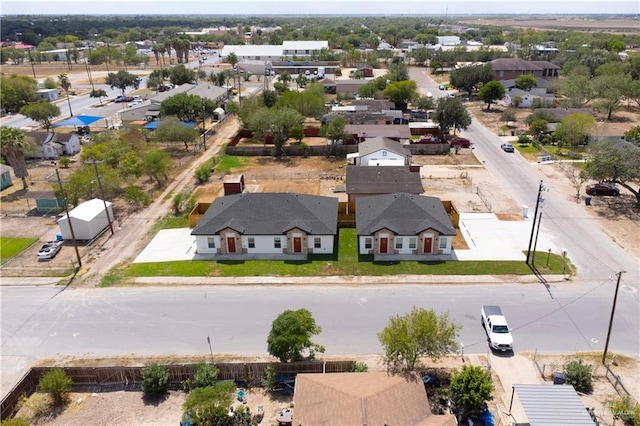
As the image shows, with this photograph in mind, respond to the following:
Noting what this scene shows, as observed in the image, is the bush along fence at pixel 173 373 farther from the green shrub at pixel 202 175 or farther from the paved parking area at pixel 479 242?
the green shrub at pixel 202 175

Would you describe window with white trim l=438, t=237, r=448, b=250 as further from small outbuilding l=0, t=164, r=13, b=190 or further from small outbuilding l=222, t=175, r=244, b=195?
small outbuilding l=0, t=164, r=13, b=190

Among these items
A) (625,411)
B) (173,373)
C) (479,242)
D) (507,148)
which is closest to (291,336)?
(173,373)

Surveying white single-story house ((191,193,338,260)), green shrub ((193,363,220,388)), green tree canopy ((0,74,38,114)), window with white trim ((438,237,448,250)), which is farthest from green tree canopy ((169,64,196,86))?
green shrub ((193,363,220,388))

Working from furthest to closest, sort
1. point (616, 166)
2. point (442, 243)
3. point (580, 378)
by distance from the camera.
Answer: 1. point (616, 166)
2. point (442, 243)
3. point (580, 378)

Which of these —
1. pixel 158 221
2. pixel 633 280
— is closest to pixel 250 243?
pixel 158 221

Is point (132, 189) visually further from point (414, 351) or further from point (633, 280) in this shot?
point (633, 280)

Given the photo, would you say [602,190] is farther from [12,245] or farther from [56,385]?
[12,245]

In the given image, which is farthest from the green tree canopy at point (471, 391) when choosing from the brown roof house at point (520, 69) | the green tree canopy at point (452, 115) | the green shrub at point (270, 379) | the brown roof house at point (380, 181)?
the brown roof house at point (520, 69)
